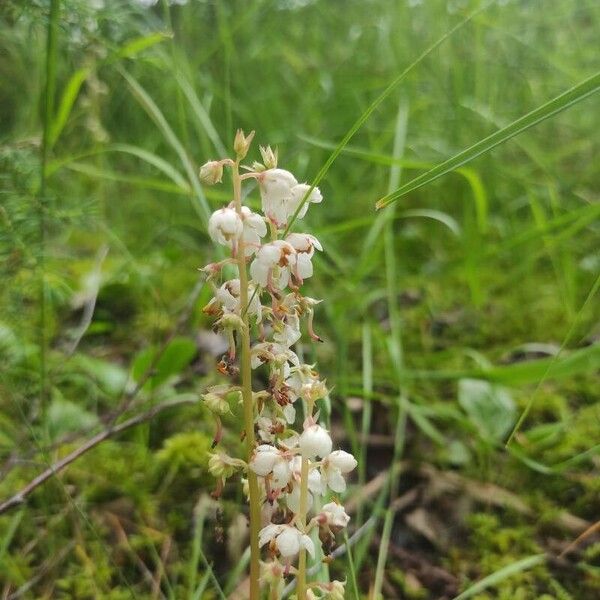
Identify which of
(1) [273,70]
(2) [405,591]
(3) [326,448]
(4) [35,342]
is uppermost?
(1) [273,70]

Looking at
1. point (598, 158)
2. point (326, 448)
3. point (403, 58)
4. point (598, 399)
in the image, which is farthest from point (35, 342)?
point (598, 158)

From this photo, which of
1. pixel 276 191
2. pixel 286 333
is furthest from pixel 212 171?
pixel 286 333

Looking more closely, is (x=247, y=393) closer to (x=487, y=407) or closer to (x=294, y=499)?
(x=294, y=499)

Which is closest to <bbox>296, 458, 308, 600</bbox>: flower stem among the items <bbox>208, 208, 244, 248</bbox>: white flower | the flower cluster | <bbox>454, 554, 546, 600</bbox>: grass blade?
the flower cluster

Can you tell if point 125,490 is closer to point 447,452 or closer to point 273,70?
point 447,452

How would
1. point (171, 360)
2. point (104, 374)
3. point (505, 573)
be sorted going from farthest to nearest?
point (104, 374)
point (171, 360)
point (505, 573)

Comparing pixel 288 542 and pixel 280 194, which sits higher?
pixel 280 194

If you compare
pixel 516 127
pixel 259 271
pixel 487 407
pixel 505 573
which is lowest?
pixel 505 573
